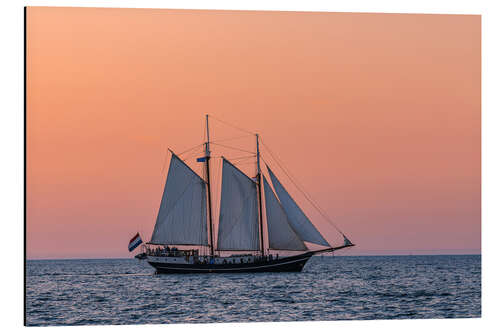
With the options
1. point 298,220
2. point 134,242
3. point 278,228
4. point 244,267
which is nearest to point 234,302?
point 134,242

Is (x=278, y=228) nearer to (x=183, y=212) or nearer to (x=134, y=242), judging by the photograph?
(x=183, y=212)

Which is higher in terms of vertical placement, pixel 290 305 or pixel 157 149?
pixel 157 149

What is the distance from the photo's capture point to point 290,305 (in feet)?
64.8

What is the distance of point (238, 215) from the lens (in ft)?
94.2

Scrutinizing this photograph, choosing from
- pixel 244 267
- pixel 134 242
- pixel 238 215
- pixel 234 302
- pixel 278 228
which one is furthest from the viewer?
pixel 244 267

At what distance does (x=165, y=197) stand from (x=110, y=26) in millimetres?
9509

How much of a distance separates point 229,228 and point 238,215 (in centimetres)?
54

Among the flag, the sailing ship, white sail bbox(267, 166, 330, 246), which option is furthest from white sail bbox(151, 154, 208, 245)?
white sail bbox(267, 166, 330, 246)

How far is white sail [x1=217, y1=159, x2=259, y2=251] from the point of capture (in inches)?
1121

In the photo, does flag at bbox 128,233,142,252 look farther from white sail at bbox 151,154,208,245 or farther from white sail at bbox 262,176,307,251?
white sail at bbox 262,176,307,251

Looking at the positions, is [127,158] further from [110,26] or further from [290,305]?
[290,305]

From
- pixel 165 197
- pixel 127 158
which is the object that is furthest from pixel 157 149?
pixel 165 197

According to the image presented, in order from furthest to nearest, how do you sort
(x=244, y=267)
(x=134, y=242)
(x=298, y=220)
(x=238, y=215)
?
(x=244, y=267) → (x=238, y=215) → (x=298, y=220) → (x=134, y=242)

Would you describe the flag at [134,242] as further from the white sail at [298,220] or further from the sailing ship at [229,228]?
the white sail at [298,220]
